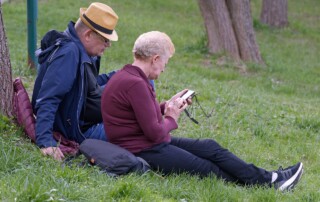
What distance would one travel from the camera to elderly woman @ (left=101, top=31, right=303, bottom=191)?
479 centimetres

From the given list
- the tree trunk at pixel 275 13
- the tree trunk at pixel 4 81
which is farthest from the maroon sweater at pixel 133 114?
the tree trunk at pixel 275 13

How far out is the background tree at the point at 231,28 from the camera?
42.7ft

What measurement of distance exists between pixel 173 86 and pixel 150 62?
4080 millimetres

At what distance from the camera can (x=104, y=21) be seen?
17.1 feet

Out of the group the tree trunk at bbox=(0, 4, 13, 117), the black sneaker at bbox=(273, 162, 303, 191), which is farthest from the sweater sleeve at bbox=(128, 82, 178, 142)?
the tree trunk at bbox=(0, 4, 13, 117)

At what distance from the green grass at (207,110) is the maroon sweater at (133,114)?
323mm

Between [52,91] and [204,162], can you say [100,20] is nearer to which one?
[52,91]

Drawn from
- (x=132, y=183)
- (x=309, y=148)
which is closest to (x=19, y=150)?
(x=132, y=183)

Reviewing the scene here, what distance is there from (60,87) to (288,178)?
1980mm

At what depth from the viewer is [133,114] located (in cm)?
487

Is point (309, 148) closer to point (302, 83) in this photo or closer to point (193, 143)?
point (193, 143)

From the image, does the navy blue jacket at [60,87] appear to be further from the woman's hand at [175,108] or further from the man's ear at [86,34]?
the woman's hand at [175,108]

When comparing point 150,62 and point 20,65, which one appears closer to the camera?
point 150,62

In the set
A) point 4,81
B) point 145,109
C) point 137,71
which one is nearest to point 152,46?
point 137,71
